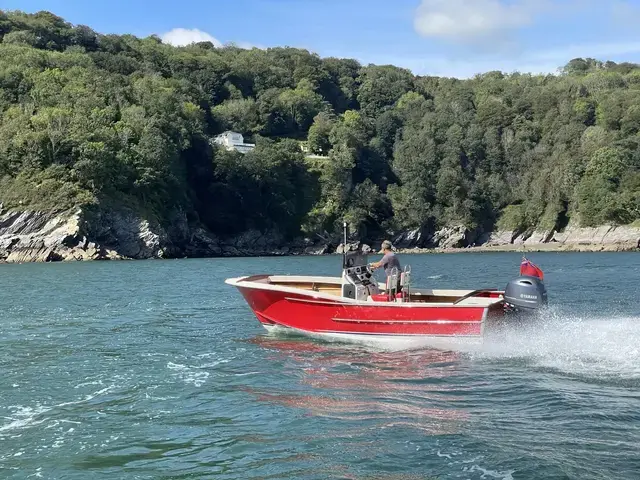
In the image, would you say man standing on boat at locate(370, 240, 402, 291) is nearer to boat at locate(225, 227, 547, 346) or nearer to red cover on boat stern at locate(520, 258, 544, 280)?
boat at locate(225, 227, 547, 346)

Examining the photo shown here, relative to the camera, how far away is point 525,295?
14.5m

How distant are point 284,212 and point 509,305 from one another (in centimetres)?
8036

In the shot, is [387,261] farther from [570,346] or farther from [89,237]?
[89,237]

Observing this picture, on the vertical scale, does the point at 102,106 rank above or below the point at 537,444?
above

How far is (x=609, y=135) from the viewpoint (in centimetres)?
9550

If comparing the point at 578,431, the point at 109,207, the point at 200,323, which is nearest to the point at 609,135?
the point at 109,207

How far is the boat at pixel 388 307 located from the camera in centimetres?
1470

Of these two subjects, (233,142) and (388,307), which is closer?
(388,307)

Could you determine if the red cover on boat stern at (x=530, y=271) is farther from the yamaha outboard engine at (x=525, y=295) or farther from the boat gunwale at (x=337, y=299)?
the boat gunwale at (x=337, y=299)

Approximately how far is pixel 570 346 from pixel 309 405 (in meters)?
6.45

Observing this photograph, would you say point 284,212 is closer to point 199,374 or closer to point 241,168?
point 241,168

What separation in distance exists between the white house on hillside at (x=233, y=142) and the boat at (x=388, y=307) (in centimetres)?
8289

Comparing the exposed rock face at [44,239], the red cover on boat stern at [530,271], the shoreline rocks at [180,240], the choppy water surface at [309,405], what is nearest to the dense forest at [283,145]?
the shoreline rocks at [180,240]

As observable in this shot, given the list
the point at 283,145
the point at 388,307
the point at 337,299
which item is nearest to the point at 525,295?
the point at 388,307
